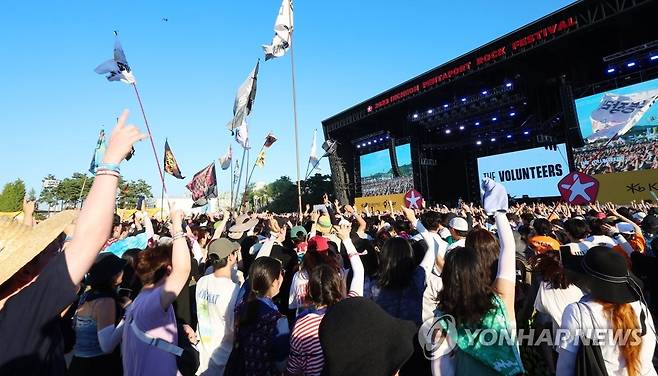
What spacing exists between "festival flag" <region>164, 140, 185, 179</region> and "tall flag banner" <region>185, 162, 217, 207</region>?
43 cm

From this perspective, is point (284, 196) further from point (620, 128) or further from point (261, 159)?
point (620, 128)

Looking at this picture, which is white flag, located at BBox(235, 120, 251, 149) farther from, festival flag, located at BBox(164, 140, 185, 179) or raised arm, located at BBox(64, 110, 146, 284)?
raised arm, located at BBox(64, 110, 146, 284)

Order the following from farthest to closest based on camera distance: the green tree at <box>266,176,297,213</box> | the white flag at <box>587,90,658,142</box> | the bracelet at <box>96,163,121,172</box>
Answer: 1. the green tree at <box>266,176,297,213</box>
2. the white flag at <box>587,90,658,142</box>
3. the bracelet at <box>96,163,121,172</box>

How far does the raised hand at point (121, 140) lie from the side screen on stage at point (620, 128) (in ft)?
58.2

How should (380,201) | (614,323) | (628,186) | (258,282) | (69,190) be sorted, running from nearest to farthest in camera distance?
(614,323), (258,282), (628,186), (380,201), (69,190)

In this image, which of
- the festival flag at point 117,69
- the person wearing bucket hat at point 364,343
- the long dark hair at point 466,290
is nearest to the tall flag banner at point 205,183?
the festival flag at point 117,69

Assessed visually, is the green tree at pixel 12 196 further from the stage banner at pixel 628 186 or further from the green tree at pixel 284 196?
the stage banner at pixel 628 186

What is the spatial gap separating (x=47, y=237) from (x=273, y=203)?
51511mm

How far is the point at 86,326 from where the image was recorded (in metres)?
2.62

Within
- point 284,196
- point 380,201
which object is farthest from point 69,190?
point 380,201

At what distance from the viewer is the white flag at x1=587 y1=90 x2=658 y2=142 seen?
14.0m

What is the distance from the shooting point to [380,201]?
91.1 ft

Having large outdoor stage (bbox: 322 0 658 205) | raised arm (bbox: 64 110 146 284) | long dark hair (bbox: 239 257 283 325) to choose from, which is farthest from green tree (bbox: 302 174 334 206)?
raised arm (bbox: 64 110 146 284)

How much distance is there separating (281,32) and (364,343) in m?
11.5
